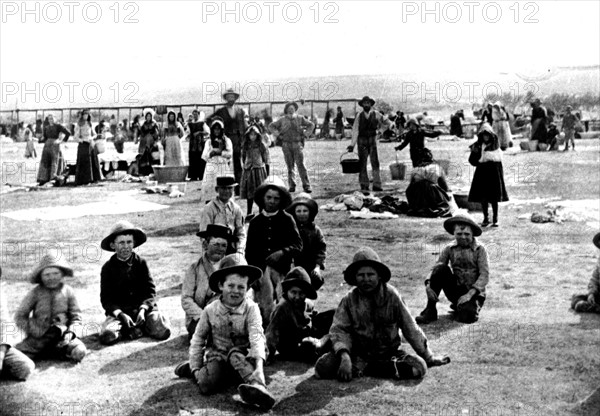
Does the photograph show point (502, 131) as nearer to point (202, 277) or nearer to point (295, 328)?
point (202, 277)

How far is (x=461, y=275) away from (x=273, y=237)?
1741 mm

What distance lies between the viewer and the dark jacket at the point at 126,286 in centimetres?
635

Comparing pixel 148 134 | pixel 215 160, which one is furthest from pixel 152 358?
pixel 148 134

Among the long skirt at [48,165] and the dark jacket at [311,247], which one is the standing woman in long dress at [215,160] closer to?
the dark jacket at [311,247]

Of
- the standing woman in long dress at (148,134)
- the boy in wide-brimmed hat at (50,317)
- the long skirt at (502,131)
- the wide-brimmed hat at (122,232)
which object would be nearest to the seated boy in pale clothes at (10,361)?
the boy in wide-brimmed hat at (50,317)

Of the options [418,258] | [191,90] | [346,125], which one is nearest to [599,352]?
[418,258]

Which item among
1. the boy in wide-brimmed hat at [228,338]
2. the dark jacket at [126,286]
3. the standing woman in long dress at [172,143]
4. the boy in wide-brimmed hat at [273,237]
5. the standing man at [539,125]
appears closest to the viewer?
the boy in wide-brimmed hat at [228,338]

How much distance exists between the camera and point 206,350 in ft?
17.6

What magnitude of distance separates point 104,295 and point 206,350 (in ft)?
4.72

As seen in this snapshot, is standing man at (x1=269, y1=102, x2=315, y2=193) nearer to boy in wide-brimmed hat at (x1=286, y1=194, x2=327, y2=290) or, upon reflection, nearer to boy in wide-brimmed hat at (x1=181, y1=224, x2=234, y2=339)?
boy in wide-brimmed hat at (x1=286, y1=194, x2=327, y2=290)

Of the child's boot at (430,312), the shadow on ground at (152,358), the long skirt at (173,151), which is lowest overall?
the shadow on ground at (152,358)

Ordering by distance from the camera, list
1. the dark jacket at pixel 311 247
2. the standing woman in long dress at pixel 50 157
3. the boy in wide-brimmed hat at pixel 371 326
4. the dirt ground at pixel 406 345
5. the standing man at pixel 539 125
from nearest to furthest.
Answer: the dirt ground at pixel 406 345
the boy in wide-brimmed hat at pixel 371 326
the dark jacket at pixel 311 247
the standing woman in long dress at pixel 50 157
the standing man at pixel 539 125

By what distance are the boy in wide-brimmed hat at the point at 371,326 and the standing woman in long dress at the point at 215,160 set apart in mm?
5800

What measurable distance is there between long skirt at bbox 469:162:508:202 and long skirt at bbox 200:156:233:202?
147 inches
